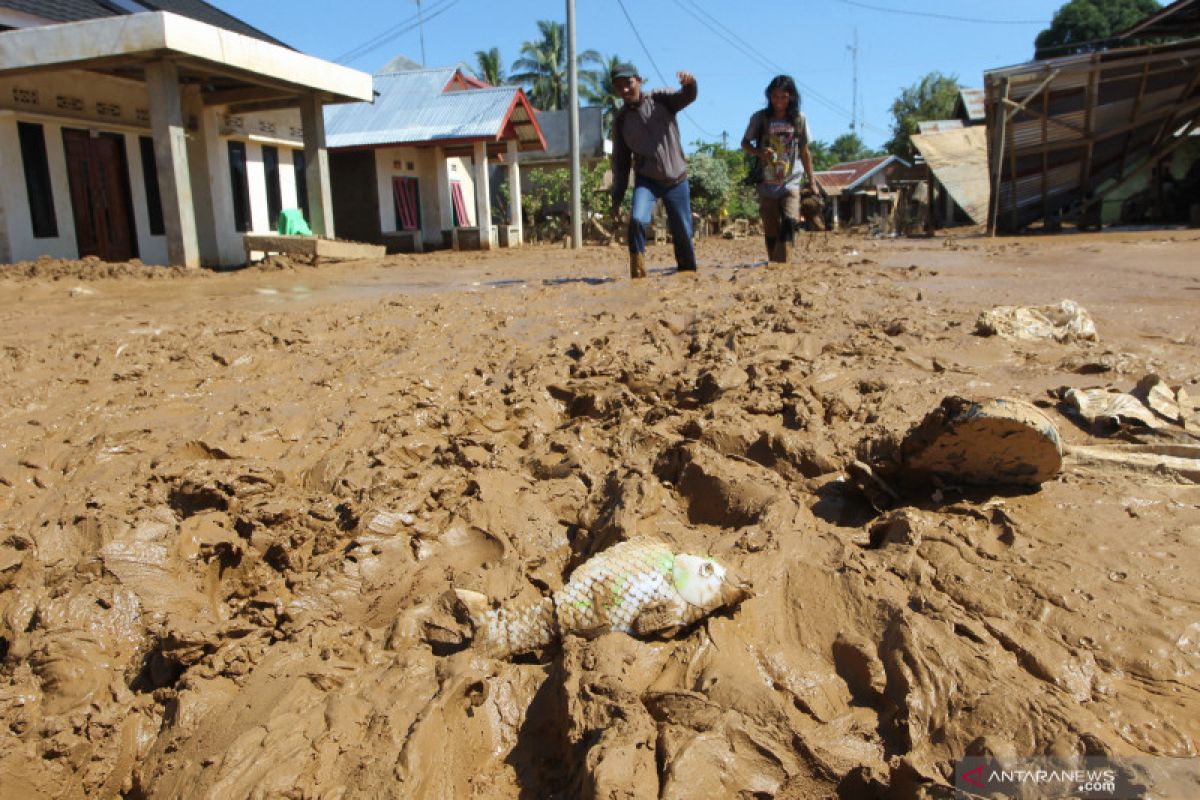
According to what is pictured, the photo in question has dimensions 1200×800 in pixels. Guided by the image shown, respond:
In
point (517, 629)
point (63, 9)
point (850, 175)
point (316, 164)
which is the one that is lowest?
point (517, 629)

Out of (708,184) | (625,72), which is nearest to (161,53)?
(625,72)

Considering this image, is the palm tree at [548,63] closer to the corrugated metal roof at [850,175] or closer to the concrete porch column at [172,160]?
the corrugated metal roof at [850,175]

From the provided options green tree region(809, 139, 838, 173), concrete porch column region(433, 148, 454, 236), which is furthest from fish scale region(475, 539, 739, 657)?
green tree region(809, 139, 838, 173)

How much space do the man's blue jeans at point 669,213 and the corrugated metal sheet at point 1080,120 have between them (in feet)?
27.9

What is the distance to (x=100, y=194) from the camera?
1142cm

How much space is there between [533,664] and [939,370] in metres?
2.03

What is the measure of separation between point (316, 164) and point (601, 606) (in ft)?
39.0

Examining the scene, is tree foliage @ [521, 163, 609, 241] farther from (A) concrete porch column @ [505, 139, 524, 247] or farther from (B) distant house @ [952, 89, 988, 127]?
(B) distant house @ [952, 89, 988, 127]

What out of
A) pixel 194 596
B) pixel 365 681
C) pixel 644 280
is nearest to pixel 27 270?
pixel 644 280

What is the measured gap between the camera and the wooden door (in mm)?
10969

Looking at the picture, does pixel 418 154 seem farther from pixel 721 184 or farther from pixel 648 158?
pixel 648 158

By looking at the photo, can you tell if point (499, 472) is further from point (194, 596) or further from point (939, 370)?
point (939, 370)

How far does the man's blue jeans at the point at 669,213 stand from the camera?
6.21m

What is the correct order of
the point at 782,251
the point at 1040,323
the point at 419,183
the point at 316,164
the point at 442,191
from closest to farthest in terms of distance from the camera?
the point at 1040,323 < the point at 782,251 < the point at 316,164 < the point at 442,191 < the point at 419,183
